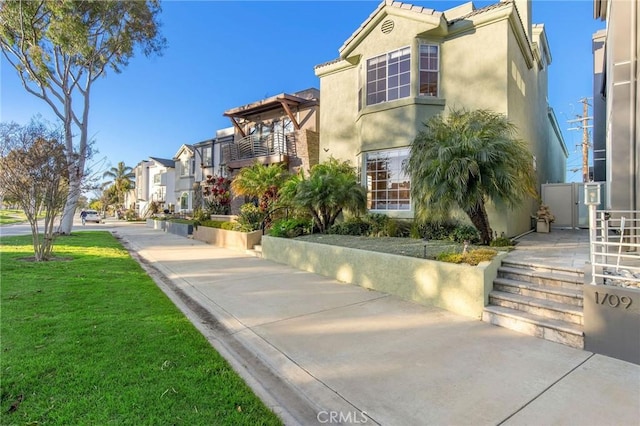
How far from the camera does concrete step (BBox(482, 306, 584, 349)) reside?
4.72 m

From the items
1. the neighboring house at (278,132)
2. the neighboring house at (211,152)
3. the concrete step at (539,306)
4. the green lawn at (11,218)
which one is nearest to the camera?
the concrete step at (539,306)

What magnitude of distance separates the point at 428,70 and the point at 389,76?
1.42 m

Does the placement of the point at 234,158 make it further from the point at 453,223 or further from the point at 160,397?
the point at 160,397

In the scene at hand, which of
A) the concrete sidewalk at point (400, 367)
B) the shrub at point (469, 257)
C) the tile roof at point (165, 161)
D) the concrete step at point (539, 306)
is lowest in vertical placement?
the concrete sidewalk at point (400, 367)

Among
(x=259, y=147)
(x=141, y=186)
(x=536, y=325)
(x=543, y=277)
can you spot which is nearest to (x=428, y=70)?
(x=543, y=277)

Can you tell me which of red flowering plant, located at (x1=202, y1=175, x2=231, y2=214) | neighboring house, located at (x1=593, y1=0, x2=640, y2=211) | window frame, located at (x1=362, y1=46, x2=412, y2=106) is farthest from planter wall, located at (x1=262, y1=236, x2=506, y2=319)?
red flowering plant, located at (x1=202, y1=175, x2=231, y2=214)

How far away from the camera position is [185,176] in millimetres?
36125

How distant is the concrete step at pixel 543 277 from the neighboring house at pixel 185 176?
105 feet

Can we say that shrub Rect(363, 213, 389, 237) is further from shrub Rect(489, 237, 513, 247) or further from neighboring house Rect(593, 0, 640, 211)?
neighboring house Rect(593, 0, 640, 211)

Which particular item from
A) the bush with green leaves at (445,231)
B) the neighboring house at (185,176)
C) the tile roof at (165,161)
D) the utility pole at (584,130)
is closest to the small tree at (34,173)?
the bush with green leaves at (445,231)

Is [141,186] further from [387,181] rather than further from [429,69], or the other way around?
[429,69]

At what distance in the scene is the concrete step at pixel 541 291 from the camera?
5.32 meters

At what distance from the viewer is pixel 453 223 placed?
11.2 m

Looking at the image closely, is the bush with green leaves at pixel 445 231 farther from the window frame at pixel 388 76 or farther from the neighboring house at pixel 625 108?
the window frame at pixel 388 76
